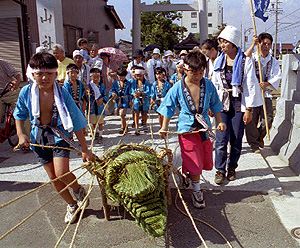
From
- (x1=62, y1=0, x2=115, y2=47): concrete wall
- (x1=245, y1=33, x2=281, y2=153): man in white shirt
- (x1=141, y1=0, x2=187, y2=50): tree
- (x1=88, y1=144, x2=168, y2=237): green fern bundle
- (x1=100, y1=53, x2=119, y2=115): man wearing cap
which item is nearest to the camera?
(x1=88, y1=144, x2=168, y2=237): green fern bundle

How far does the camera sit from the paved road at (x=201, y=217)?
109 inches

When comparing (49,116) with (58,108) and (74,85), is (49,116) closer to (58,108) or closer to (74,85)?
(58,108)

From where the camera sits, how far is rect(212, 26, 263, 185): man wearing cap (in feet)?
12.1

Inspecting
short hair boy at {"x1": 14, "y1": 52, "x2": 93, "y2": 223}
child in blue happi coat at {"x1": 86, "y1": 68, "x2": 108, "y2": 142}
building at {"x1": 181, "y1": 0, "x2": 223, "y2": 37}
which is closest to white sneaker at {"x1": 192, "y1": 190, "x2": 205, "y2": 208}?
short hair boy at {"x1": 14, "y1": 52, "x2": 93, "y2": 223}

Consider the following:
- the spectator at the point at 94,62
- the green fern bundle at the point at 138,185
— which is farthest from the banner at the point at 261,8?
the spectator at the point at 94,62

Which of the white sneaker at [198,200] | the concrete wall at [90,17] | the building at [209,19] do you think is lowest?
the white sneaker at [198,200]

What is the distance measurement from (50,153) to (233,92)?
7.98 feet

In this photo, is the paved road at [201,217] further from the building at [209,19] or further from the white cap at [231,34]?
the building at [209,19]

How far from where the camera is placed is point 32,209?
3482mm

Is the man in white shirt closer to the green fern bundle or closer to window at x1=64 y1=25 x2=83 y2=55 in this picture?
the green fern bundle

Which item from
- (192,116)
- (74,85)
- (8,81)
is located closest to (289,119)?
(192,116)

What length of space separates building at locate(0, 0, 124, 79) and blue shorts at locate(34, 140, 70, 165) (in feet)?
12.9

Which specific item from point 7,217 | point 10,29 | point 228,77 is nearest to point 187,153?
point 228,77

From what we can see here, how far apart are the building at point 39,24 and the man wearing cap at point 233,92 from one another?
417 cm
